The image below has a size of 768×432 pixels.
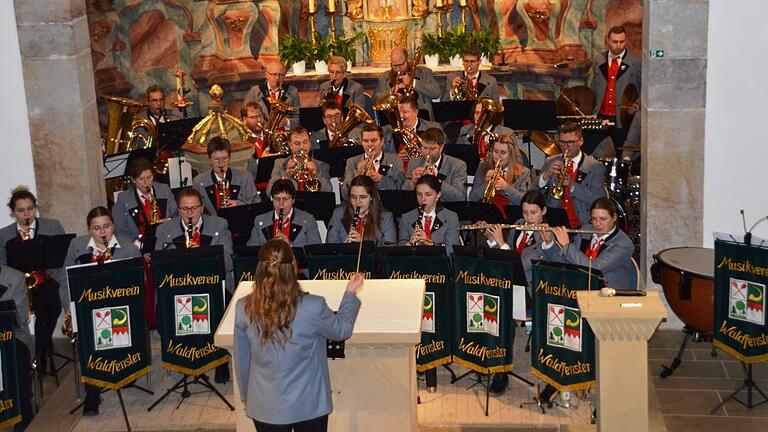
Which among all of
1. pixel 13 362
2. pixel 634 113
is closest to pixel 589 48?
→ pixel 634 113

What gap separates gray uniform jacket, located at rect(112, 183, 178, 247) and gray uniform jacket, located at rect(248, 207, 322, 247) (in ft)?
3.19

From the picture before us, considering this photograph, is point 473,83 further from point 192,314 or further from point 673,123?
point 192,314

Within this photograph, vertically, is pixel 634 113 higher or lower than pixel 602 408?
higher

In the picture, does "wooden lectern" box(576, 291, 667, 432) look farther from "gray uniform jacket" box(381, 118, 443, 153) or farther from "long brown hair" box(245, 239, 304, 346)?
"gray uniform jacket" box(381, 118, 443, 153)

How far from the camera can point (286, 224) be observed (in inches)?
396

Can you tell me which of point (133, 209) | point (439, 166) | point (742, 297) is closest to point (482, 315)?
point (742, 297)

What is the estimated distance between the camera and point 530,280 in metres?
9.46

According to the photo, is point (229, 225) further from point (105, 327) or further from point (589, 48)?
point (589, 48)

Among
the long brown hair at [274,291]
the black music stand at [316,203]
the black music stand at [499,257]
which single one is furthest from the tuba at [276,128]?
the long brown hair at [274,291]

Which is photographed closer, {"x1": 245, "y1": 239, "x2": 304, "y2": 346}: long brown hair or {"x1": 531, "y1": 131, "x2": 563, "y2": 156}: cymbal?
{"x1": 245, "y1": 239, "x2": 304, "y2": 346}: long brown hair

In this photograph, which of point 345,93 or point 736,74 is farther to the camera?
point 345,93

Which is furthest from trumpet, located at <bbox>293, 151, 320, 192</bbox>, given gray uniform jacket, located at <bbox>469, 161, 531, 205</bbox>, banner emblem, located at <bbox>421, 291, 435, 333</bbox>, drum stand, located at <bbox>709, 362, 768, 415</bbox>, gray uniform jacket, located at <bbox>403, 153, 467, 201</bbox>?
drum stand, located at <bbox>709, 362, 768, 415</bbox>

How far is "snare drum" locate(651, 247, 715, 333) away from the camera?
9000 mm

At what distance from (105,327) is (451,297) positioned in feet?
7.95
